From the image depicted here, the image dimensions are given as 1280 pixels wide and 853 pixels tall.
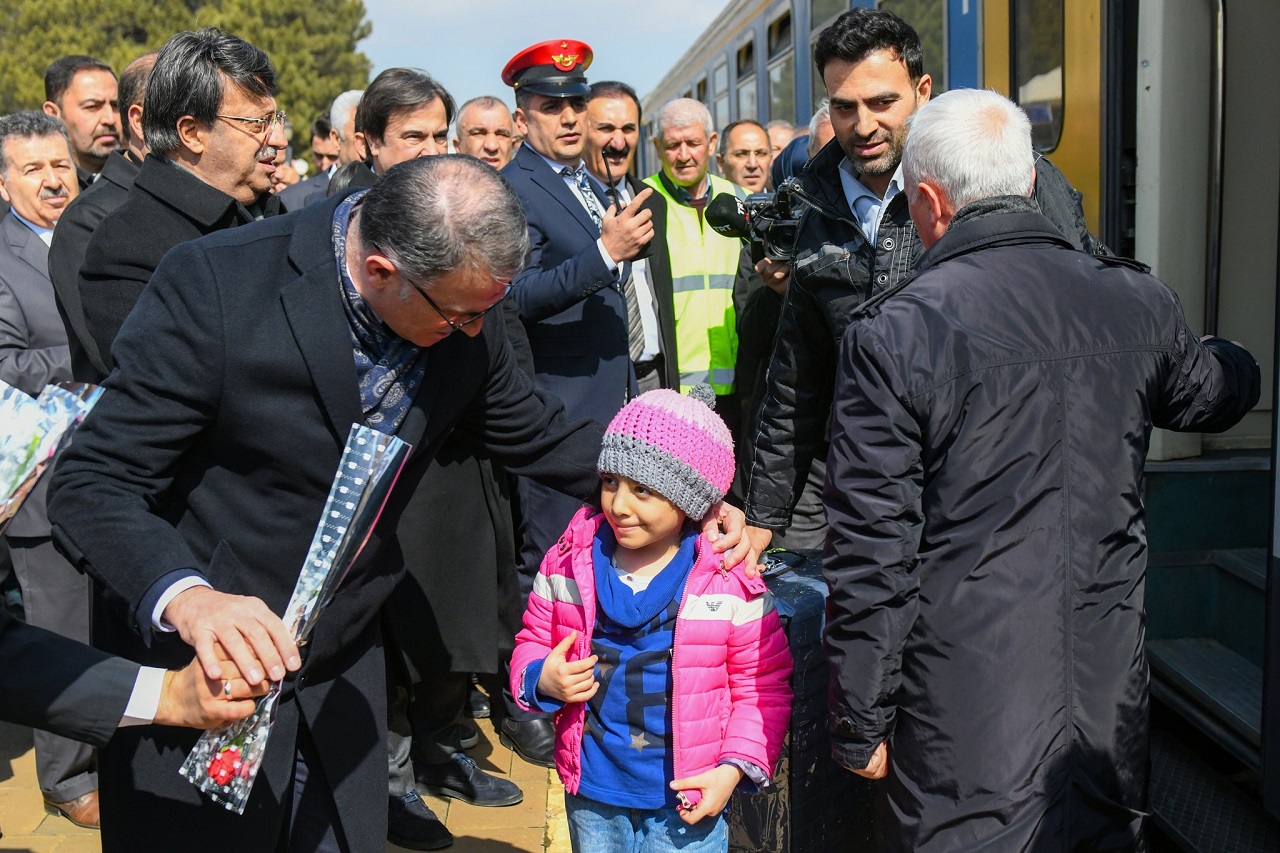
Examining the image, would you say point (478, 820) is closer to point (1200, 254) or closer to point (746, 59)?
point (1200, 254)

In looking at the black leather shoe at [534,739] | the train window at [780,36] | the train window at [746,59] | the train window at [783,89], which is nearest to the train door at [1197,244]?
the black leather shoe at [534,739]

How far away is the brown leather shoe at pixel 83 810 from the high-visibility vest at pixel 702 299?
273cm

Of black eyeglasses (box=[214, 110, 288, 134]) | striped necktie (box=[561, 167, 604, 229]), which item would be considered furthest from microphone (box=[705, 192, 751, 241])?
black eyeglasses (box=[214, 110, 288, 134])

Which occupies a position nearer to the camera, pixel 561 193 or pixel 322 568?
pixel 322 568

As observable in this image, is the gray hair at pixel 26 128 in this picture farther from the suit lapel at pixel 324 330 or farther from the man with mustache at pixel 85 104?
the suit lapel at pixel 324 330

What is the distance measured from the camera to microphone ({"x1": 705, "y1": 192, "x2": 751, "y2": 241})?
4.39 meters

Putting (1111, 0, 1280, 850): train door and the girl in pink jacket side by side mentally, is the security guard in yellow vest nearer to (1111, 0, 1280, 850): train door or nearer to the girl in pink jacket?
(1111, 0, 1280, 850): train door

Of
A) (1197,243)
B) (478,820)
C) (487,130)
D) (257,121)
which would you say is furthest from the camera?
(487,130)

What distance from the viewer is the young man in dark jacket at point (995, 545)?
85.0 inches

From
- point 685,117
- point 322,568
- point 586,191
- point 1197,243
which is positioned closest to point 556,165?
point 586,191

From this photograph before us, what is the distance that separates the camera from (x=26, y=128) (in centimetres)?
460

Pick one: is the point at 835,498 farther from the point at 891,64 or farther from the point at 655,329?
the point at 655,329

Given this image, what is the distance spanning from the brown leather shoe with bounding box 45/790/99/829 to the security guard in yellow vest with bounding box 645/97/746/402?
2757 mm

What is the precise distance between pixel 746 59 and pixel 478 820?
7958mm
